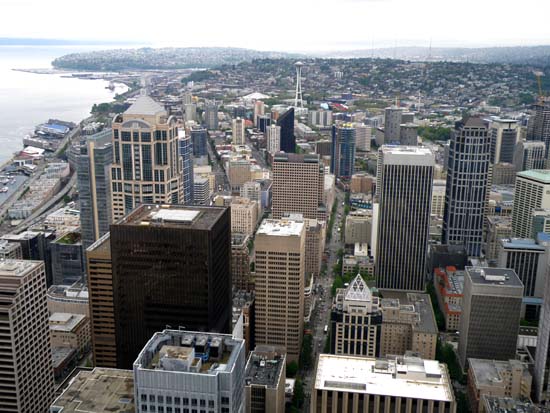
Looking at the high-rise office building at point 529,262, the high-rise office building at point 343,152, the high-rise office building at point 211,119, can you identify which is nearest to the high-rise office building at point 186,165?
the high-rise office building at point 529,262

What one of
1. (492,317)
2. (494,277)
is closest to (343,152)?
(494,277)

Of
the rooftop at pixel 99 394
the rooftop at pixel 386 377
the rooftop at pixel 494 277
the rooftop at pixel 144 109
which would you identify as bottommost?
the rooftop at pixel 494 277

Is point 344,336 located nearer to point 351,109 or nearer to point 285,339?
point 285,339

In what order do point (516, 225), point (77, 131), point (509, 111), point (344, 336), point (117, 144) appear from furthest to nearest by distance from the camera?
1. point (509, 111)
2. point (77, 131)
3. point (516, 225)
4. point (117, 144)
5. point (344, 336)

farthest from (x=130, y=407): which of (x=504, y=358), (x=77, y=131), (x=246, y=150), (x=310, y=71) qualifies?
(x=310, y=71)

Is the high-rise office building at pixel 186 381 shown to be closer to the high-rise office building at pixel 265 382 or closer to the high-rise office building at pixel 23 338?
the high-rise office building at pixel 23 338
